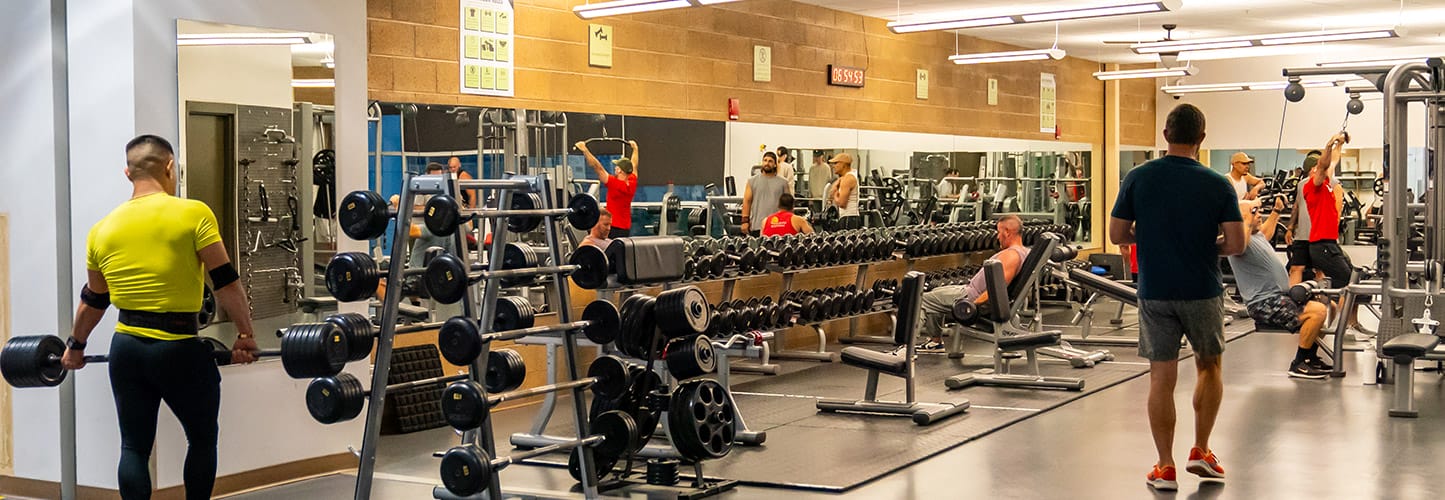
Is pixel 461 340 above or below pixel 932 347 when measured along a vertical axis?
above

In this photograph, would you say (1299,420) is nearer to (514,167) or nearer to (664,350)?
(664,350)

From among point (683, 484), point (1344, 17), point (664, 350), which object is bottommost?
point (683, 484)

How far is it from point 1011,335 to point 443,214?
441 centimetres

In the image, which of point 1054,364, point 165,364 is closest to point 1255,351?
point 1054,364

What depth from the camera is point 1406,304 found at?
6.87 meters

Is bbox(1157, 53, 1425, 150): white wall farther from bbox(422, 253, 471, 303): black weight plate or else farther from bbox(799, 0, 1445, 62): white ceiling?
bbox(422, 253, 471, 303): black weight plate

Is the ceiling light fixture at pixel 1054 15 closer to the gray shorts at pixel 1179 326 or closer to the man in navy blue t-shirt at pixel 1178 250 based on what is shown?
the man in navy blue t-shirt at pixel 1178 250

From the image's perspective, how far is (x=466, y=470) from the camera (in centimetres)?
391

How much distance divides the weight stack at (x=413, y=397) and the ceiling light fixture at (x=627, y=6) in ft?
6.26

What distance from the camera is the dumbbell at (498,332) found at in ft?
12.9

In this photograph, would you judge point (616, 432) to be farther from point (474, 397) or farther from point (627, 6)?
point (627, 6)

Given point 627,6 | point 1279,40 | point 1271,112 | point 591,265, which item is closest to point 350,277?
point 591,265

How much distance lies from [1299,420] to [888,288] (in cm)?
324

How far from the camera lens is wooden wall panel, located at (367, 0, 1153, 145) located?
21.5 ft
